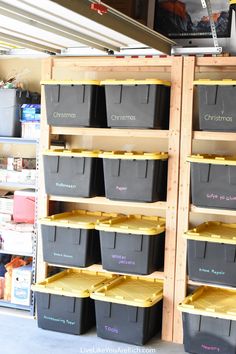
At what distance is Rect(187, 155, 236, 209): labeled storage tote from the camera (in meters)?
4.40

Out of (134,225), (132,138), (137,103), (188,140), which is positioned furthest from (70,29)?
(134,225)

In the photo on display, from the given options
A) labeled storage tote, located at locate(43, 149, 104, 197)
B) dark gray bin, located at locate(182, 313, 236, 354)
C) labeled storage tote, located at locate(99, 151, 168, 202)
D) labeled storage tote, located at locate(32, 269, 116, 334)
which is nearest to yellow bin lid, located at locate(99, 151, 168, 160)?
labeled storage tote, located at locate(99, 151, 168, 202)

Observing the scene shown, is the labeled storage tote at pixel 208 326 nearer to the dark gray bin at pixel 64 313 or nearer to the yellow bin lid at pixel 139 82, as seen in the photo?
the dark gray bin at pixel 64 313

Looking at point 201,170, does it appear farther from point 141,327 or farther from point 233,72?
point 141,327

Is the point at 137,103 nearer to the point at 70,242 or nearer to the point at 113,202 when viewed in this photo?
the point at 113,202

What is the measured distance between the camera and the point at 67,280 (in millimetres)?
5172

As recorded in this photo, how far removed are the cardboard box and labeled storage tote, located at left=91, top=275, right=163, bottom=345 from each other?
0.82 metres

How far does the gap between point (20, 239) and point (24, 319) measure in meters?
0.71

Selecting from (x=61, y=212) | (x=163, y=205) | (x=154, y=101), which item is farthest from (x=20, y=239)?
→ (x=154, y=101)

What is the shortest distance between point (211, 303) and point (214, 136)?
130 centimetres

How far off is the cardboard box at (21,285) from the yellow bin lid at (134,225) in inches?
36.8

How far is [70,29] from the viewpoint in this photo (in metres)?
4.12

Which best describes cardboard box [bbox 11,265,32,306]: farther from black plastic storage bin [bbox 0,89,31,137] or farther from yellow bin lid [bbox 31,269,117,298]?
black plastic storage bin [bbox 0,89,31,137]

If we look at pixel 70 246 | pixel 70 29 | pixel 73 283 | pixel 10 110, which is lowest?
pixel 73 283
